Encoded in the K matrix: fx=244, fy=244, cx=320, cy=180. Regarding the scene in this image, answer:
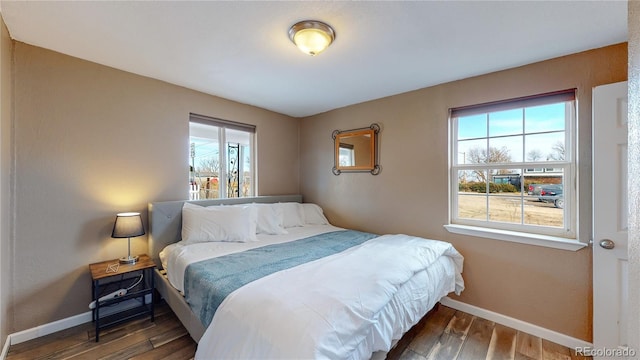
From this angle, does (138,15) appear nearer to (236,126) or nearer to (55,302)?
(236,126)

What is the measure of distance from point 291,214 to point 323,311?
2.25 metres

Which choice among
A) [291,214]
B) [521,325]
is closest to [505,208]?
[521,325]

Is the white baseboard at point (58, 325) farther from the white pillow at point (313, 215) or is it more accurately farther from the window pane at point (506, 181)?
the window pane at point (506, 181)

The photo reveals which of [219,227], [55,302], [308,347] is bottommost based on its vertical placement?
[55,302]

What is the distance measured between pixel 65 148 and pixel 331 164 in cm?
279

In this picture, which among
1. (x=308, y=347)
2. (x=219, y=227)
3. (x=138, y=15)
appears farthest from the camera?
(x=219, y=227)

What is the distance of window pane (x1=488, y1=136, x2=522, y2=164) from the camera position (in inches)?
89.2

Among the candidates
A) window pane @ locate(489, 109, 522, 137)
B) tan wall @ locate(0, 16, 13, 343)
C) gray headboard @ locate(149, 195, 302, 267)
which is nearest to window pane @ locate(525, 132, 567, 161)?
window pane @ locate(489, 109, 522, 137)

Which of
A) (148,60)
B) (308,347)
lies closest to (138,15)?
(148,60)

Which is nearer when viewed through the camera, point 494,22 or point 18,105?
point 494,22

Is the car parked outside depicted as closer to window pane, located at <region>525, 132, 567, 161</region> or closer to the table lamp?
window pane, located at <region>525, 132, 567, 161</region>

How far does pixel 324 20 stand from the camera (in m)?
1.57

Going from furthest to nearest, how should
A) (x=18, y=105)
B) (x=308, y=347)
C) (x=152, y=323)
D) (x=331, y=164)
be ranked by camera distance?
(x=331, y=164)
(x=152, y=323)
(x=18, y=105)
(x=308, y=347)

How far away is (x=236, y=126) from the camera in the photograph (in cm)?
326
